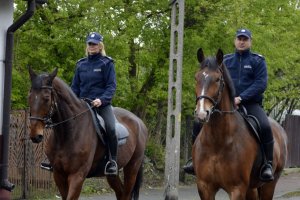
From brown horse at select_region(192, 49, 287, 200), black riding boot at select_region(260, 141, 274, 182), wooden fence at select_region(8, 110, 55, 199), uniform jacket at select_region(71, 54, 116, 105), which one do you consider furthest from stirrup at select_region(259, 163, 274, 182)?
wooden fence at select_region(8, 110, 55, 199)

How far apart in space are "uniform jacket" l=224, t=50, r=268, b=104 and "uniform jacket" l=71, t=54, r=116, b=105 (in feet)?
6.58

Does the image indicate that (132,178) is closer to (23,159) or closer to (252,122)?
(252,122)

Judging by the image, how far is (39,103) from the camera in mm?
10047

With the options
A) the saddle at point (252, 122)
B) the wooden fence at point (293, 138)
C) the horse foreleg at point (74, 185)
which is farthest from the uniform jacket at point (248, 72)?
the wooden fence at point (293, 138)

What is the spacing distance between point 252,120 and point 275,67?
12.1m

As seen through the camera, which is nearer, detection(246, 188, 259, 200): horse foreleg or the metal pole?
detection(246, 188, 259, 200): horse foreleg

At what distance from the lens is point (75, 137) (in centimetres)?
1095

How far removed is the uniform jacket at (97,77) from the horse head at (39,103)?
4.55 ft

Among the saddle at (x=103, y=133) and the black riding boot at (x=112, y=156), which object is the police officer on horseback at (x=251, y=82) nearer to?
the black riding boot at (x=112, y=156)

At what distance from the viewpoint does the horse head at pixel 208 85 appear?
30.0ft

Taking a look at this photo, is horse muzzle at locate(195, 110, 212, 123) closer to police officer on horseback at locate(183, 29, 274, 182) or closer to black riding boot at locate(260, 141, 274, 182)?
police officer on horseback at locate(183, 29, 274, 182)

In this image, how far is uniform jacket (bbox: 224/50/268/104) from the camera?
10.7 metres

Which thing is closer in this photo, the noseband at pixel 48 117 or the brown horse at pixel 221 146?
the brown horse at pixel 221 146

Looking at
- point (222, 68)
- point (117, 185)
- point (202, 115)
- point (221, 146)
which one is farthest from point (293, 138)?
point (202, 115)
